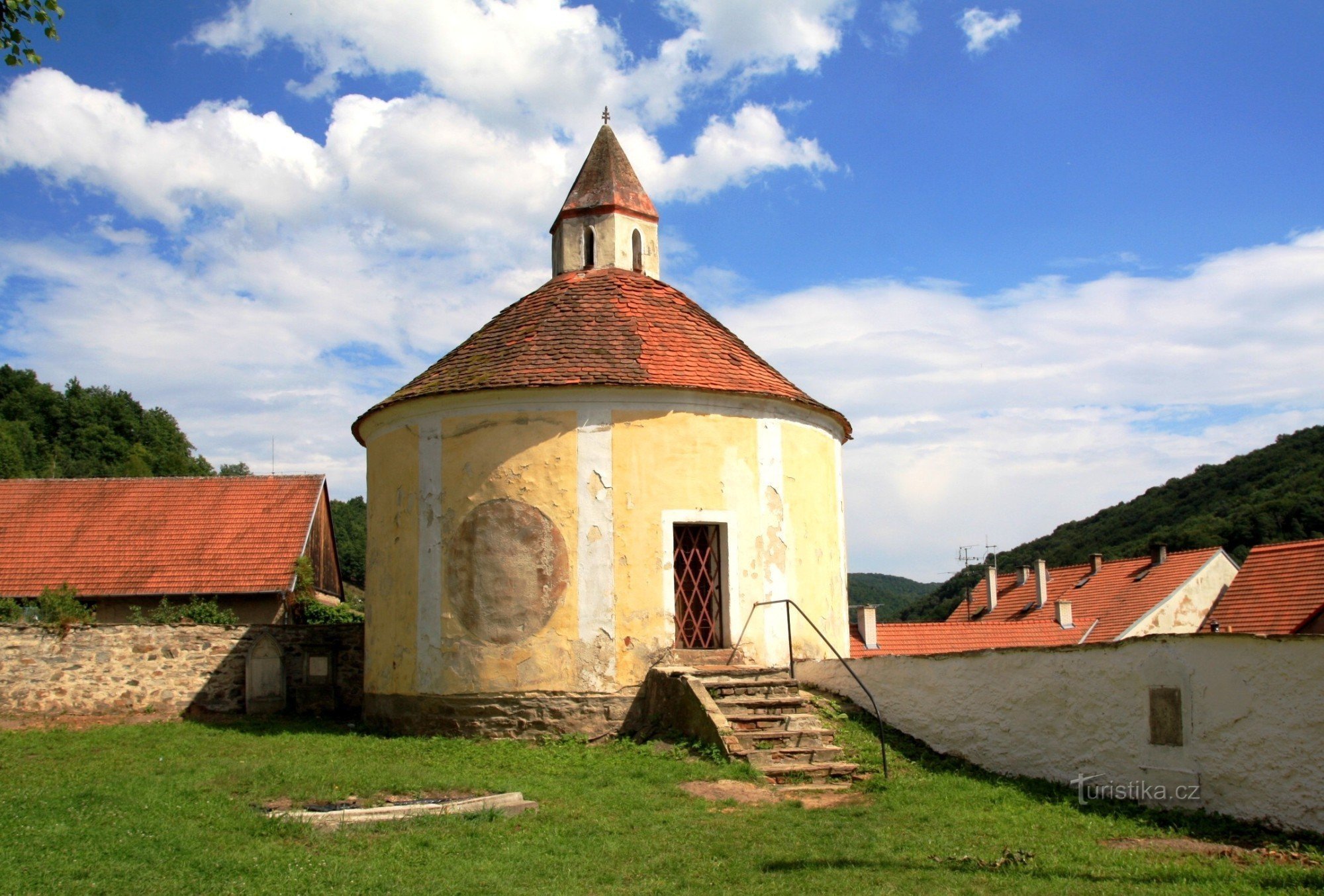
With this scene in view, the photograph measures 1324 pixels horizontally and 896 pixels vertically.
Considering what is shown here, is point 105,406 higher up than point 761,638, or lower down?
higher up

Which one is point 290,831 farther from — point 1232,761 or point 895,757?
point 1232,761

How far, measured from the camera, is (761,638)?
15281 mm

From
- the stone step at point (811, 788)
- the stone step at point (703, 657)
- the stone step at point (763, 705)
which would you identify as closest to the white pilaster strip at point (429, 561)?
the stone step at point (703, 657)

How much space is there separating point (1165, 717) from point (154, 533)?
2443 cm

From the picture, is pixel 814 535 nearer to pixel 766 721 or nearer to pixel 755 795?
pixel 766 721

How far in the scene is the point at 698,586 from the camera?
15.2m

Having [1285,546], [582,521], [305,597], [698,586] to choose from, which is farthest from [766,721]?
[1285,546]

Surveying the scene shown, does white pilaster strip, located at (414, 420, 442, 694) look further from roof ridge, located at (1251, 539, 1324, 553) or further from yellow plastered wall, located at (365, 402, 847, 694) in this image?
roof ridge, located at (1251, 539, 1324, 553)

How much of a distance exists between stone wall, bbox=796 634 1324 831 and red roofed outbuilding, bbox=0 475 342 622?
698 inches

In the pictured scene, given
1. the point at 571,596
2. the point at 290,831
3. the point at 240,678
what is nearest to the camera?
→ the point at 290,831

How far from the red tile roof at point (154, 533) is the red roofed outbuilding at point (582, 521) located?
10.6 metres

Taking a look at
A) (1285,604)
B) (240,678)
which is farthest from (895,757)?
(1285,604)

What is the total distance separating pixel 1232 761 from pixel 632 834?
495 centimetres

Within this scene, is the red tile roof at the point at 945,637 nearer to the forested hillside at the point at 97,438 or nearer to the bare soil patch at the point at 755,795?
the bare soil patch at the point at 755,795
